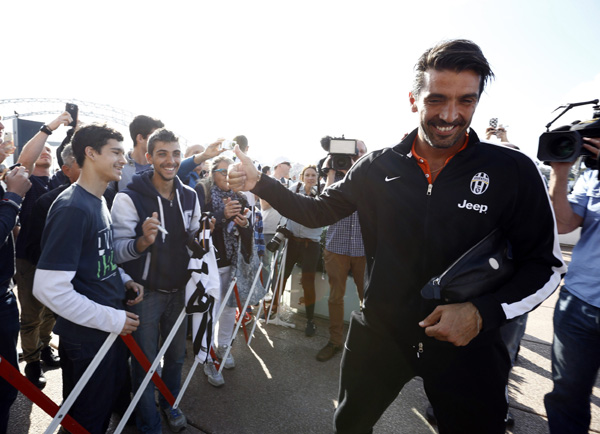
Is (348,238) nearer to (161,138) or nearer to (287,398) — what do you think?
(287,398)

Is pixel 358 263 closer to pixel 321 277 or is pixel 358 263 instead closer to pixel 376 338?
pixel 321 277

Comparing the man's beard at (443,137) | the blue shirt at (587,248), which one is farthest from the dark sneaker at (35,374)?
the blue shirt at (587,248)

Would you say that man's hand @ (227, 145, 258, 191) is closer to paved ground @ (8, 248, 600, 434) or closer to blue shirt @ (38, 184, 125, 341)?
blue shirt @ (38, 184, 125, 341)

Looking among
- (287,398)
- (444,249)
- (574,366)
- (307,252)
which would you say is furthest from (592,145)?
(307,252)

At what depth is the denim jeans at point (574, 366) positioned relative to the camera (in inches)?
75.9

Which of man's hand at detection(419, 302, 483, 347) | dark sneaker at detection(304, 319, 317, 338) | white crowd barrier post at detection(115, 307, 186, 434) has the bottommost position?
dark sneaker at detection(304, 319, 317, 338)

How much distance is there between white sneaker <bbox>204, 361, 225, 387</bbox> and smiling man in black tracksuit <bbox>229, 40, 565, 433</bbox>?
1775 mm

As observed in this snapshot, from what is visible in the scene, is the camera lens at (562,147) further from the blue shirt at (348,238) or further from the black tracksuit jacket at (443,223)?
the blue shirt at (348,238)

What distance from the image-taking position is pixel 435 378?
1563mm

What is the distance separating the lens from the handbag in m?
1.41

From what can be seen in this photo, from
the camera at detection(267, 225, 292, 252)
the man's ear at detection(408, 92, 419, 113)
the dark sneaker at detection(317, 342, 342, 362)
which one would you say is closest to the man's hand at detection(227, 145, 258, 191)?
the man's ear at detection(408, 92, 419, 113)

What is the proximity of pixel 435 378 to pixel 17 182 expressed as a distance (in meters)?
2.83

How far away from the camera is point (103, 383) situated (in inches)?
77.9

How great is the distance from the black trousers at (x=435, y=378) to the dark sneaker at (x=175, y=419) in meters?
1.47
